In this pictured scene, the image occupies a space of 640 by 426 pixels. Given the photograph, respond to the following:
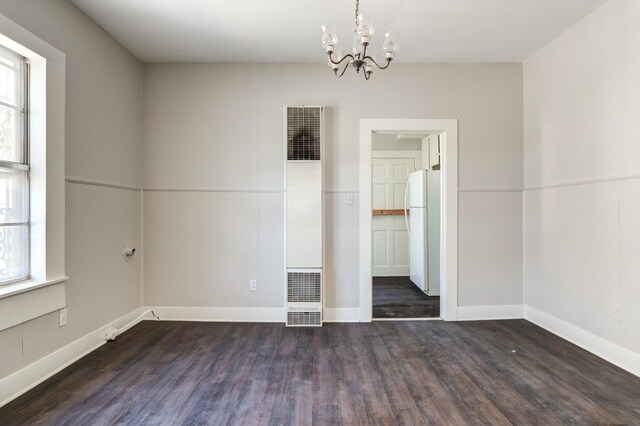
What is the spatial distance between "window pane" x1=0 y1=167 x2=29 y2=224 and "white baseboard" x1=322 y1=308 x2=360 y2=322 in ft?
7.93

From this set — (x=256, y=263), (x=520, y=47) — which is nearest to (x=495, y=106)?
(x=520, y=47)

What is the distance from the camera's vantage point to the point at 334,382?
79.2 inches

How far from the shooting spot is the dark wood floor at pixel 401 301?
335 cm

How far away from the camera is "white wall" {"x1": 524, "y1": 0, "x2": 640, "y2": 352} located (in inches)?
84.7

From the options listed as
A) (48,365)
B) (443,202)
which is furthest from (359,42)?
(48,365)

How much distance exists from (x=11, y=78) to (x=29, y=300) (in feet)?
4.48

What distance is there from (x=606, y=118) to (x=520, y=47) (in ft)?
3.39

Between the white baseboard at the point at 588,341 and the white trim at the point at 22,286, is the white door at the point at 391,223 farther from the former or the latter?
the white trim at the point at 22,286

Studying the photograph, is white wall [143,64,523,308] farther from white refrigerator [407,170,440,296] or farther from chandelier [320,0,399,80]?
chandelier [320,0,399,80]

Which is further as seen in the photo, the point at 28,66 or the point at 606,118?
the point at 606,118

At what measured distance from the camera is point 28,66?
203 centimetres

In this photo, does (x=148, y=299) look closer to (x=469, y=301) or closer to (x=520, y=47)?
(x=469, y=301)

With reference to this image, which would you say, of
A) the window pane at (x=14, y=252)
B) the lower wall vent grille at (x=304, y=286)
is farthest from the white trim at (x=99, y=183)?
the lower wall vent grille at (x=304, y=286)

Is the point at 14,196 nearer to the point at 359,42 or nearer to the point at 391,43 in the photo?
the point at 359,42
